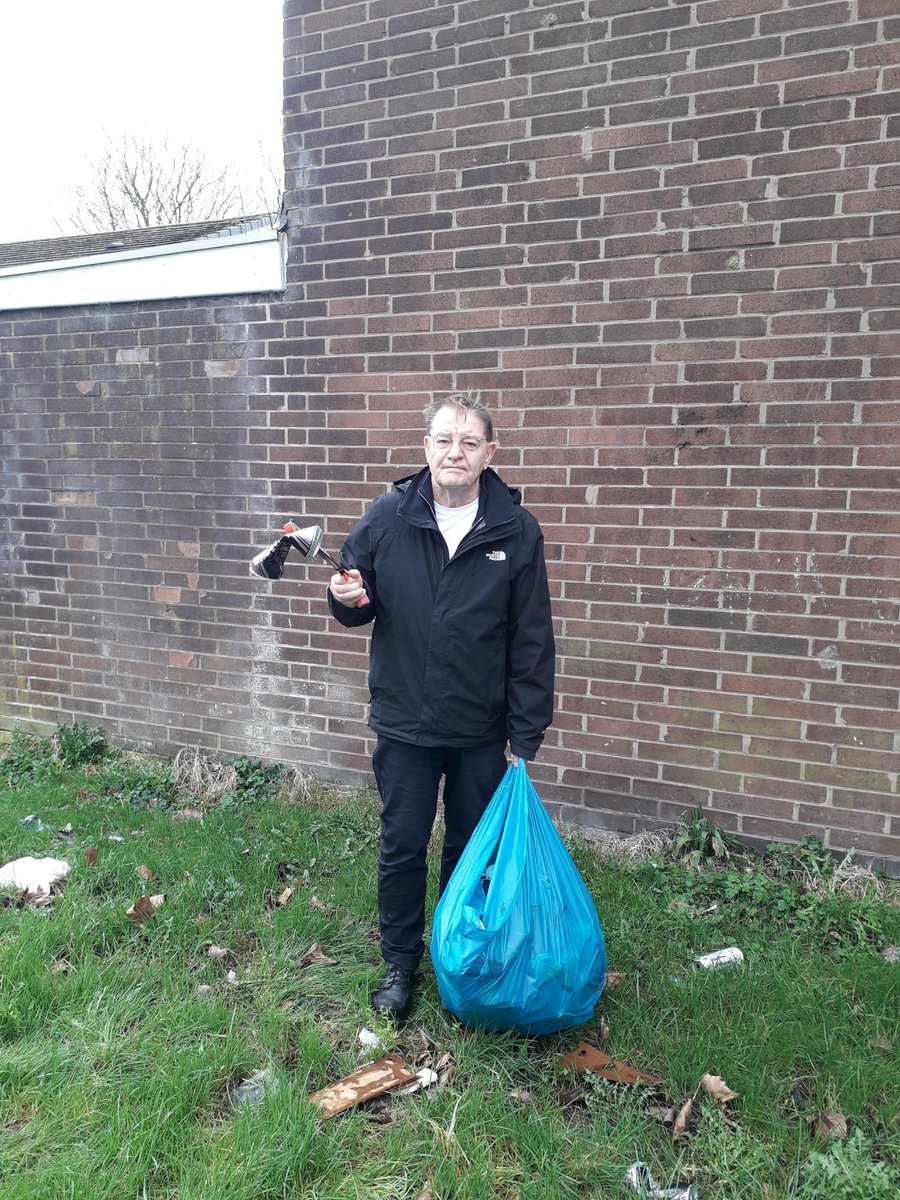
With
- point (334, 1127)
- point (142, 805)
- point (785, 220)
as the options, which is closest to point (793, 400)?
point (785, 220)

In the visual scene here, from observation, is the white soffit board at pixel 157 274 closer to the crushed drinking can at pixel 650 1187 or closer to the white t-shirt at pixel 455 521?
the white t-shirt at pixel 455 521

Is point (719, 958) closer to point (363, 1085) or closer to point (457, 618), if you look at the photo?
point (363, 1085)

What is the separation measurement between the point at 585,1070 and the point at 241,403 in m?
3.63

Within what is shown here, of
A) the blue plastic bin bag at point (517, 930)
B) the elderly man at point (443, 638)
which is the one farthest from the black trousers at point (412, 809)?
the blue plastic bin bag at point (517, 930)

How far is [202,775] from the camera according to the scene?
4930mm

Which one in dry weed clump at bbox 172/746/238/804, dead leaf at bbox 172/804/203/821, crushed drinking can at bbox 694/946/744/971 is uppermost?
crushed drinking can at bbox 694/946/744/971

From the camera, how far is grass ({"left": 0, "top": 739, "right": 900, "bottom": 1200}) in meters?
2.17

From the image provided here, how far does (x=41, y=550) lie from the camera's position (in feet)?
18.1

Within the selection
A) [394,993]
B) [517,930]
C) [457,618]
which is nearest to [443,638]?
[457,618]

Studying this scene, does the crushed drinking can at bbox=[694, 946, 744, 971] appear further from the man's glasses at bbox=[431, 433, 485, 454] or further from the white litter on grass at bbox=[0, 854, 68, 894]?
the white litter on grass at bbox=[0, 854, 68, 894]

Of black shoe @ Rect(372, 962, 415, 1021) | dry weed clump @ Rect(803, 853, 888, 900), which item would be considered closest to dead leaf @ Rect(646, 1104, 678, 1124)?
black shoe @ Rect(372, 962, 415, 1021)

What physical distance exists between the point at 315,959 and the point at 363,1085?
69cm

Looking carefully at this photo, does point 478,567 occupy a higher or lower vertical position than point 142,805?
higher

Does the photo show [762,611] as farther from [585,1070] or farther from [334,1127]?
[334,1127]
